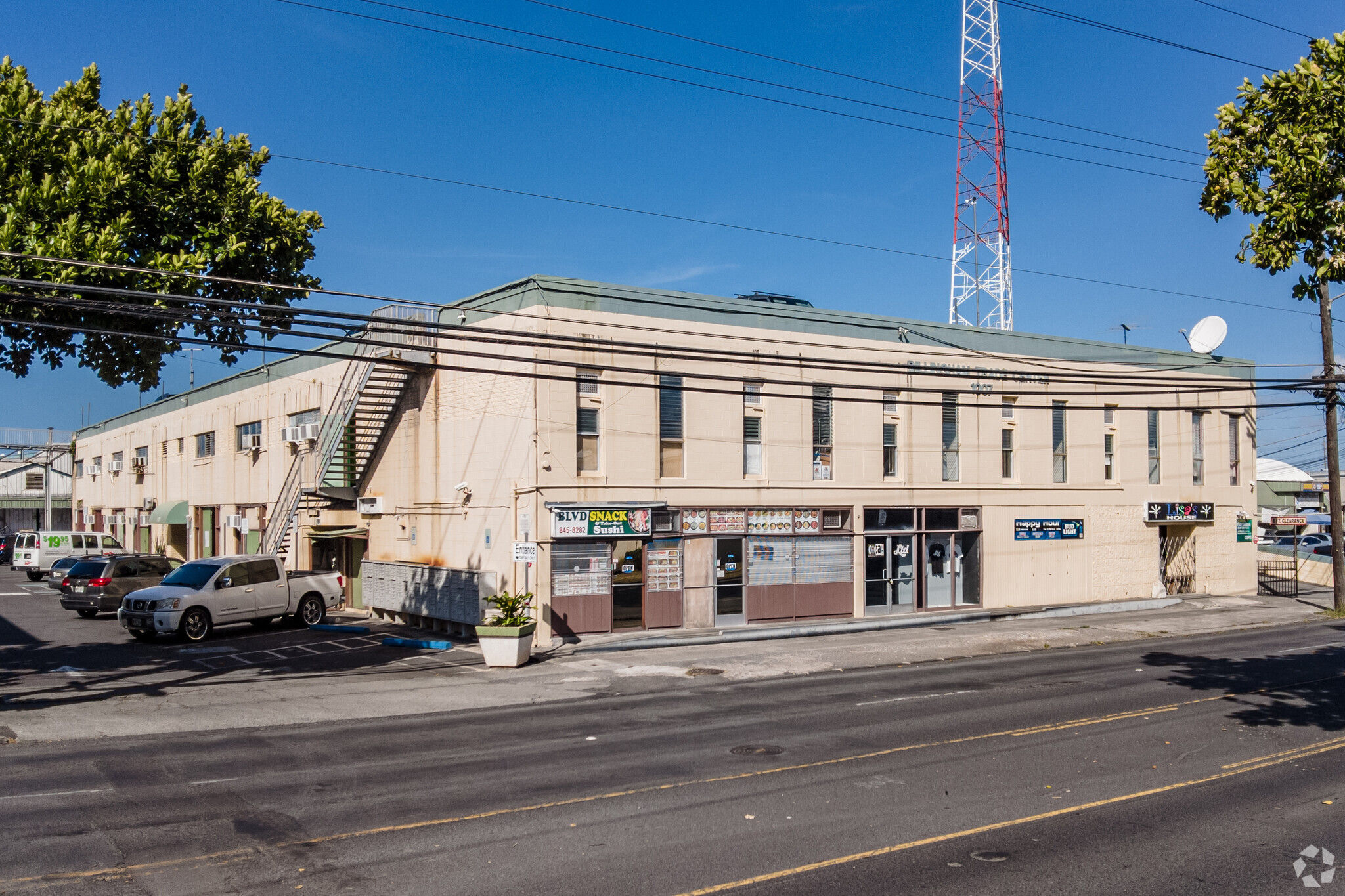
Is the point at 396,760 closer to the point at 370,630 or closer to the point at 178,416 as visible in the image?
the point at 370,630

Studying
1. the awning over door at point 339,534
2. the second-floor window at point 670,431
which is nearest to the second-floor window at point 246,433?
the awning over door at point 339,534

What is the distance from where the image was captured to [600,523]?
2361 cm

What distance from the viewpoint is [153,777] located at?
1107 centimetres

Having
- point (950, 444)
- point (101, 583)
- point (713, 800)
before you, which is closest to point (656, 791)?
point (713, 800)

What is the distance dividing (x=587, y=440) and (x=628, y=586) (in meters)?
3.75

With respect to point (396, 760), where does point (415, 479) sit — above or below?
above

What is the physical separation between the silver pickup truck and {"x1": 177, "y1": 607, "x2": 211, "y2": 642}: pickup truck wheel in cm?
2

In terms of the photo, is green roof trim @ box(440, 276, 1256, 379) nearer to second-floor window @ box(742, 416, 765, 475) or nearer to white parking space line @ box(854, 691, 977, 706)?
second-floor window @ box(742, 416, 765, 475)

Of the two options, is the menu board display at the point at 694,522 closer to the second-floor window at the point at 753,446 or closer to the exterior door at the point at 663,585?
the exterior door at the point at 663,585

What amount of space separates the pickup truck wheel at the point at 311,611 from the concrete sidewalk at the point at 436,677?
1499 mm

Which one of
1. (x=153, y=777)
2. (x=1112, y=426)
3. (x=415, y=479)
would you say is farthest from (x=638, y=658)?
(x=1112, y=426)

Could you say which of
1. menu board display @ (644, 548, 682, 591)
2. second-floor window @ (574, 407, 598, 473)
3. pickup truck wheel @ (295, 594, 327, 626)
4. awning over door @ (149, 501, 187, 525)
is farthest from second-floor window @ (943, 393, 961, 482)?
awning over door @ (149, 501, 187, 525)

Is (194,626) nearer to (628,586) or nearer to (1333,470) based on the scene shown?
(628,586)

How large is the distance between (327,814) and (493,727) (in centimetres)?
478
